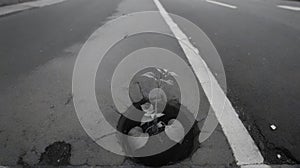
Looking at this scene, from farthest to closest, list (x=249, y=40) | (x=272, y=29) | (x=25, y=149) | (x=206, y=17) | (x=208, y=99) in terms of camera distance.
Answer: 1. (x=206, y=17)
2. (x=272, y=29)
3. (x=249, y=40)
4. (x=208, y=99)
5. (x=25, y=149)

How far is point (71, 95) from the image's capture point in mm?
3645

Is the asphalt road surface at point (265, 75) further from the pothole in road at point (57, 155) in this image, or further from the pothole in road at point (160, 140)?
the pothole in road at point (57, 155)

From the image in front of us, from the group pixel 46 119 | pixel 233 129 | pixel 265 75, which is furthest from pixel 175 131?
pixel 265 75

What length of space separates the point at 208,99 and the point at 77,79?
2175mm

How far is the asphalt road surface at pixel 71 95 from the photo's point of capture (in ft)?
8.18

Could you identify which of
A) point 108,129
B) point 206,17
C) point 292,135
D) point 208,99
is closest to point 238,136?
point 292,135

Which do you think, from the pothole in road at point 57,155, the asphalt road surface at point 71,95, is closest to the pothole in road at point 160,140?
the asphalt road surface at point 71,95

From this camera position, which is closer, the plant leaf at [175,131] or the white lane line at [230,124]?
the white lane line at [230,124]

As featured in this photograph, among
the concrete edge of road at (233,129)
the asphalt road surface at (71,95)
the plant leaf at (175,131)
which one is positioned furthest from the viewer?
the plant leaf at (175,131)

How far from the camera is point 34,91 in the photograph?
3801 millimetres

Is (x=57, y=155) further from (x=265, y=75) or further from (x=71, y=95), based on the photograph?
(x=265, y=75)

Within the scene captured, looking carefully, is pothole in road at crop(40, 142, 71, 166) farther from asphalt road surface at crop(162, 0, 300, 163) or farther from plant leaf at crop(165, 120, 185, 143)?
asphalt road surface at crop(162, 0, 300, 163)

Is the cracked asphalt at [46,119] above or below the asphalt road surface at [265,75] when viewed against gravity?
below

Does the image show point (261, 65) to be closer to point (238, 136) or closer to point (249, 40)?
point (249, 40)
